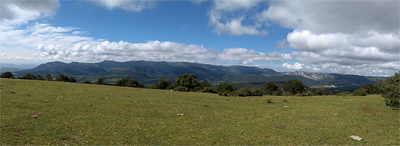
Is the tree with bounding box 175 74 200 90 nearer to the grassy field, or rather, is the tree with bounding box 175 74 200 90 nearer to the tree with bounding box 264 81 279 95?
the tree with bounding box 264 81 279 95

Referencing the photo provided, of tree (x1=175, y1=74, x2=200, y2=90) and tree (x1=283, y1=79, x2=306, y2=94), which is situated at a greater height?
tree (x1=175, y1=74, x2=200, y2=90)

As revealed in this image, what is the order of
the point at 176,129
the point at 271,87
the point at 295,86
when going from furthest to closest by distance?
the point at 271,87 → the point at 295,86 → the point at 176,129

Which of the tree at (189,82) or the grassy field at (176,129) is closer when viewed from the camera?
the grassy field at (176,129)

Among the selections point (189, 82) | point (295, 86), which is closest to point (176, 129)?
point (189, 82)

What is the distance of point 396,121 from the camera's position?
1723cm

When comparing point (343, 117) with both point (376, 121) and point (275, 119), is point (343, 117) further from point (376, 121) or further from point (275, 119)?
point (275, 119)

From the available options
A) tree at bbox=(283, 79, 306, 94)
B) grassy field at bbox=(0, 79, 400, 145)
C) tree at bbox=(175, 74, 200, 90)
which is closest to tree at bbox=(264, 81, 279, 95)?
tree at bbox=(283, 79, 306, 94)

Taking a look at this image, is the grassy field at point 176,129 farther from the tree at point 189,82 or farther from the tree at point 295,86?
the tree at point 295,86

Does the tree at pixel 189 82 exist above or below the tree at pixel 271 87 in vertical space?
above

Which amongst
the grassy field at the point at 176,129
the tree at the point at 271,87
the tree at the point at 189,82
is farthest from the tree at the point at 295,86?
the grassy field at the point at 176,129

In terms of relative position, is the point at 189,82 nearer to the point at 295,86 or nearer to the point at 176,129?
the point at 295,86

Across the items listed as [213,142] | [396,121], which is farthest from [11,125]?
[396,121]

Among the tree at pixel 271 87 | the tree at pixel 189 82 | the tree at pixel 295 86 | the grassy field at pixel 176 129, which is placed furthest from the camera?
the tree at pixel 271 87

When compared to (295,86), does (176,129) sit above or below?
above
